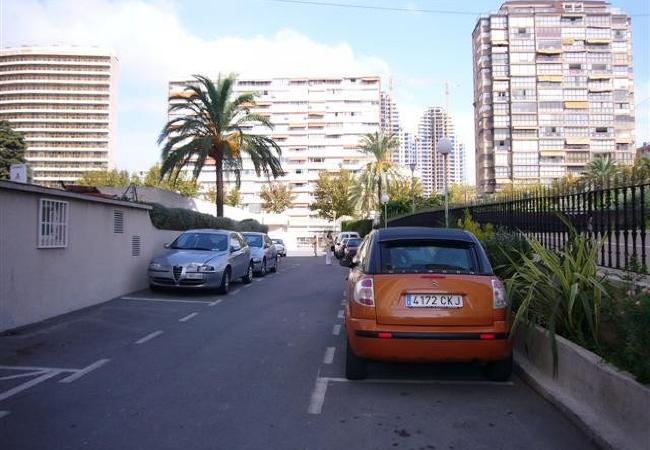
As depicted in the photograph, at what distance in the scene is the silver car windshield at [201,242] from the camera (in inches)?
573

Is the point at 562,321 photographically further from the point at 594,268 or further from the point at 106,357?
the point at 106,357

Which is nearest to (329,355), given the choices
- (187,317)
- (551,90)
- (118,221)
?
(187,317)

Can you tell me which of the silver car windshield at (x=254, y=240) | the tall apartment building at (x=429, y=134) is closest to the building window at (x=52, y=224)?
the silver car windshield at (x=254, y=240)

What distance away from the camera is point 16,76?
442ft

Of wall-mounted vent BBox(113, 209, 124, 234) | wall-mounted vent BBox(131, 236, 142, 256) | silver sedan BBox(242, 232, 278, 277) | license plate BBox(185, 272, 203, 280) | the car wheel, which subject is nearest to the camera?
wall-mounted vent BBox(113, 209, 124, 234)

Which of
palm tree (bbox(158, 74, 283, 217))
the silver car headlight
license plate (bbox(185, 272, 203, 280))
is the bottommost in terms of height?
license plate (bbox(185, 272, 203, 280))

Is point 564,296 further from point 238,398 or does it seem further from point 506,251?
point 238,398

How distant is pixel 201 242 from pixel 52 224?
503 centimetres

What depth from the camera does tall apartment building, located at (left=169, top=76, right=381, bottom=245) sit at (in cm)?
11212

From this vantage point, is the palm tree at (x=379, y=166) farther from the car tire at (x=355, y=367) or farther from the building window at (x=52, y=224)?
the car tire at (x=355, y=367)

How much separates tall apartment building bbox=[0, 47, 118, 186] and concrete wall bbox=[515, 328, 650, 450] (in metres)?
139

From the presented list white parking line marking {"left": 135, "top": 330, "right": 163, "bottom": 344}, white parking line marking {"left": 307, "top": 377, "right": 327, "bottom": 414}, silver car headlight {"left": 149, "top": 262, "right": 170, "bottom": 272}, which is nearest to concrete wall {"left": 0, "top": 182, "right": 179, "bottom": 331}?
silver car headlight {"left": 149, "top": 262, "right": 170, "bottom": 272}

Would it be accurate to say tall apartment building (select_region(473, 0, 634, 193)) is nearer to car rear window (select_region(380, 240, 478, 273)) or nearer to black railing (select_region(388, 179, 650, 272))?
black railing (select_region(388, 179, 650, 272))

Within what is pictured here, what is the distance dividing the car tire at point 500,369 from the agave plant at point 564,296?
1.25 feet
